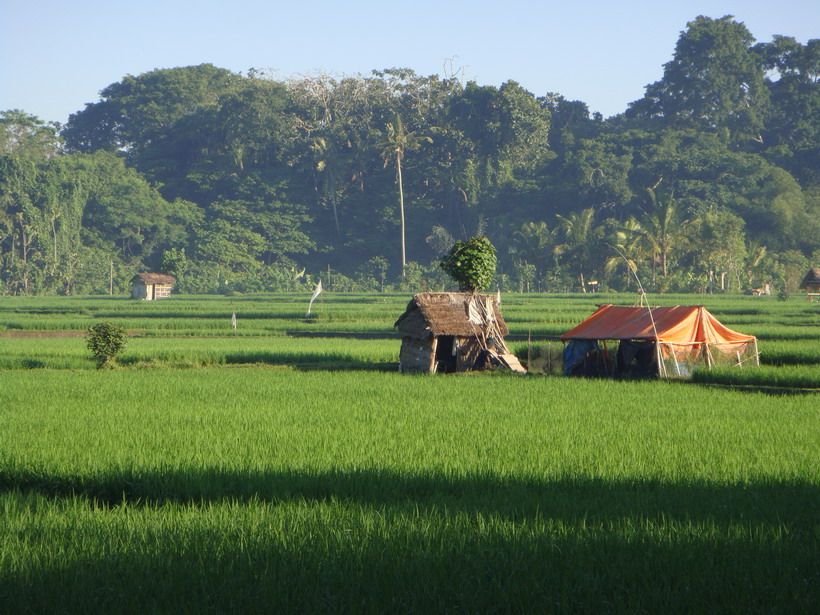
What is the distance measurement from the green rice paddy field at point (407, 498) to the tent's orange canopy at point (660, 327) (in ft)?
7.01

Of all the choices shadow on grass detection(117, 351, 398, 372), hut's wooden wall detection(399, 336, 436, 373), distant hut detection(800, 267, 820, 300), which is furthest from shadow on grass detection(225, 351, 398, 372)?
distant hut detection(800, 267, 820, 300)

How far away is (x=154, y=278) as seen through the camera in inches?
2158

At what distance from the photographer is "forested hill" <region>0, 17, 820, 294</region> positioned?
57.8 m

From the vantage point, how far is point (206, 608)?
17.9 ft

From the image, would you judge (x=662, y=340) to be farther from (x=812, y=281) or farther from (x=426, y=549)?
(x=812, y=281)

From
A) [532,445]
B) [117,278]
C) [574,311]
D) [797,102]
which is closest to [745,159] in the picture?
[797,102]

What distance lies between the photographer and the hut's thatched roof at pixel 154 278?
2127 inches

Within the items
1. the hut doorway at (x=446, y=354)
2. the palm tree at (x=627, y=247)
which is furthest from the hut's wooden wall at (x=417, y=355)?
the palm tree at (x=627, y=247)

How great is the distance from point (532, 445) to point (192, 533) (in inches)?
176

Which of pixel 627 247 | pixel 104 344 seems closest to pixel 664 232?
pixel 627 247

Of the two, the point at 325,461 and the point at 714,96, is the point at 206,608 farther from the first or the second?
Result: the point at 714,96

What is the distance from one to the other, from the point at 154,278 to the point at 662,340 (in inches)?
1553

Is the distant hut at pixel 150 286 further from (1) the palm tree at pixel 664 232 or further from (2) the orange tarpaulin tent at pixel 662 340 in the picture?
(2) the orange tarpaulin tent at pixel 662 340

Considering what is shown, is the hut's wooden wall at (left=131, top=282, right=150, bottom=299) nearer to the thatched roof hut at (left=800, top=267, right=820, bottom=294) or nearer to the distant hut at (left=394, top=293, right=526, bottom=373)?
the thatched roof hut at (left=800, top=267, right=820, bottom=294)
